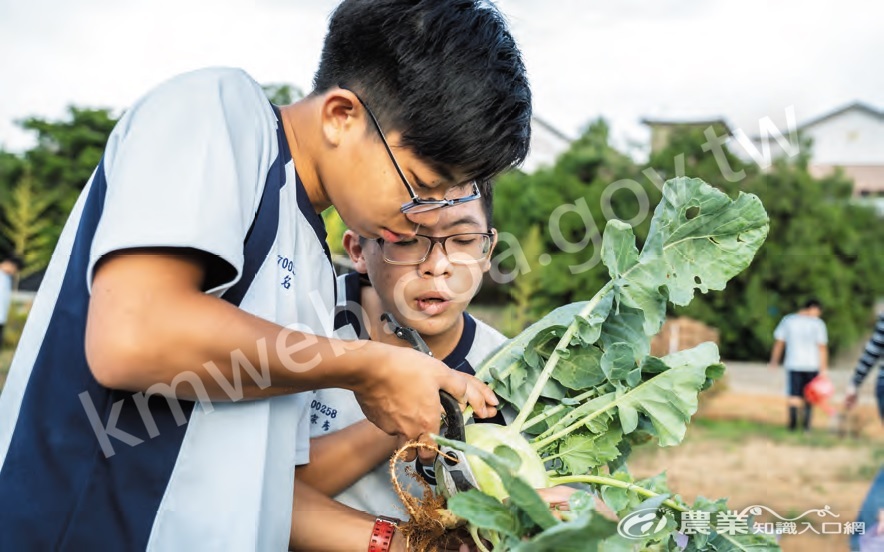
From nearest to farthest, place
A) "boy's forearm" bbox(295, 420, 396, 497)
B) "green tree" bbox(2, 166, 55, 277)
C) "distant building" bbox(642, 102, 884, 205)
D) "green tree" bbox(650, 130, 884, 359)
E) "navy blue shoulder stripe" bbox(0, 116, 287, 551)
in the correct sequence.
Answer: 1. "navy blue shoulder stripe" bbox(0, 116, 287, 551)
2. "boy's forearm" bbox(295, 420, 396, 497)
3. "green tree" bbox(650, 130, 884, 359)
4. "green tree" bbox(2, 166, 55, 277)
5. "distant building" bbox(642, 102, 884, 205)

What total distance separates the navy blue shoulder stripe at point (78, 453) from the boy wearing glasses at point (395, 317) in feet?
2.05

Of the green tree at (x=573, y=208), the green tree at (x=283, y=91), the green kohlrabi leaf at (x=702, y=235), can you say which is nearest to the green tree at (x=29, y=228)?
the green tree at (x=283, y=91)

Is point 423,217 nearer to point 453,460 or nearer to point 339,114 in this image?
point 339,114

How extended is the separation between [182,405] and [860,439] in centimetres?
1108

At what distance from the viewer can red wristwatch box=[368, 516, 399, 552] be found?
2006mm

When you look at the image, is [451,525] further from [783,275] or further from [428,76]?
[783,275]

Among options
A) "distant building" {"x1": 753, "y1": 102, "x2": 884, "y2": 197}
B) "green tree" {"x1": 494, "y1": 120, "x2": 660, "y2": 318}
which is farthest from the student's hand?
"distant building" {"x1": 753, "y1": 102, "x2": 884, "y2": 197}

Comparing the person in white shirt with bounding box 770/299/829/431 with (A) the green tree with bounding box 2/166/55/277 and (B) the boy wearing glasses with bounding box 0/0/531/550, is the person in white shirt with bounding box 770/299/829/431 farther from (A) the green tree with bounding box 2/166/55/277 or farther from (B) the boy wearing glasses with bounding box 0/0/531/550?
(A) the green tree with bounding box 2/166/55/277

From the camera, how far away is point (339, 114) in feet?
5.67

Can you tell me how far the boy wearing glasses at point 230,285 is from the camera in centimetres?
138

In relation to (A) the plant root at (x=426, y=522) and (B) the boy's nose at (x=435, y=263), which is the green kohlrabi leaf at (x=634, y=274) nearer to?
(B) the boy's nose at (x=435, y=263)

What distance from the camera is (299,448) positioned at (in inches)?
79.9

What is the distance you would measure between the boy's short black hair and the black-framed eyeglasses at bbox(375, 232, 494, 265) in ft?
1.87

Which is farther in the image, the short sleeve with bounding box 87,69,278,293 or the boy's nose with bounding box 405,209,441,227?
the boy's nose with bounding box 405,209,441,227
